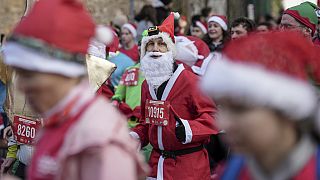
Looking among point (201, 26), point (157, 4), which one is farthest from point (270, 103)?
point (157, 4)

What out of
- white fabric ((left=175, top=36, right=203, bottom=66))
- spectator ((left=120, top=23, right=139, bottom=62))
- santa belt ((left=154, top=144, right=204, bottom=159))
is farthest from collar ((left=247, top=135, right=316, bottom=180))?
spectator ((left=120, top=23, right=139, bottom=62))

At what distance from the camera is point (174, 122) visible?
25.3 feet

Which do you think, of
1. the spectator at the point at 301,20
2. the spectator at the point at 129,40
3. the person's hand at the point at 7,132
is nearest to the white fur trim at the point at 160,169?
the person's hand at the point at 7,132

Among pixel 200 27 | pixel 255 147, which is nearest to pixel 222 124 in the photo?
pixel 255 147

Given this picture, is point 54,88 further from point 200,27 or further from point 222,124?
point 200,27

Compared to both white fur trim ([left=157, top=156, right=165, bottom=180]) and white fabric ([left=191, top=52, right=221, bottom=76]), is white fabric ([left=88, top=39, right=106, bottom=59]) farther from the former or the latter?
white fabric ([left=191, top=52, right=221, bottom=76])

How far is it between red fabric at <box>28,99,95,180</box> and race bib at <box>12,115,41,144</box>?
3.69 metres

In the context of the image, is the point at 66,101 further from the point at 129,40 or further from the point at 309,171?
the point at 129,40

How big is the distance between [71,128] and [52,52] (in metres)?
0.29

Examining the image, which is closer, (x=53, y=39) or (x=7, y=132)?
(x=53, y=39)

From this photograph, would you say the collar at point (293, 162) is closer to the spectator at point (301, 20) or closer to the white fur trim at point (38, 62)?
the white fur trim at point (38, 62)

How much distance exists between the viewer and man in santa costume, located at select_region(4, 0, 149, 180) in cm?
363

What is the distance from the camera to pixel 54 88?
12.1ft

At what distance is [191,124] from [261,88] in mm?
4279
